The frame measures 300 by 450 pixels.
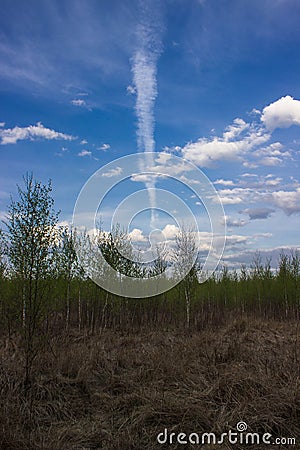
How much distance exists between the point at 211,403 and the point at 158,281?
12.4 meters

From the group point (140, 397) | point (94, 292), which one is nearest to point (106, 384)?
point (140, 397)

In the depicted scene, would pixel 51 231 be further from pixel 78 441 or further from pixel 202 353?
pixel 202 353

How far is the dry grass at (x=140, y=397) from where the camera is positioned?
4.88m

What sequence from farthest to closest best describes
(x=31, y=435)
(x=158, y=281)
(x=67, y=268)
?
1. (x=158, y=281)
2. (x=67, y=268)
3. (x=31, y=435)

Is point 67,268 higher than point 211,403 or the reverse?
higher

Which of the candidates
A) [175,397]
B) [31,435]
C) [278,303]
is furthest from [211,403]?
[278,303]

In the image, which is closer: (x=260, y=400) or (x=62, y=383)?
(x=260, y=400)

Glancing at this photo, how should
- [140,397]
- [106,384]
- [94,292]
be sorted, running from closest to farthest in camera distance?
[140,397]
[106,384]
[94,292]

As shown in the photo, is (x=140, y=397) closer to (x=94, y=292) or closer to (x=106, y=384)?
(x=106, y=384)

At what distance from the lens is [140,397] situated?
5.84 m

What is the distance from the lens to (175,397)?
18.9 feet

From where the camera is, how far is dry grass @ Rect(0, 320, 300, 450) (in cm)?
488

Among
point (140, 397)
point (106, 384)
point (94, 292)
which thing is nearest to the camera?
point (140, 397)

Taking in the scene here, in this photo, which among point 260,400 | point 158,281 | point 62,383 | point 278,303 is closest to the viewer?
point 260,400
